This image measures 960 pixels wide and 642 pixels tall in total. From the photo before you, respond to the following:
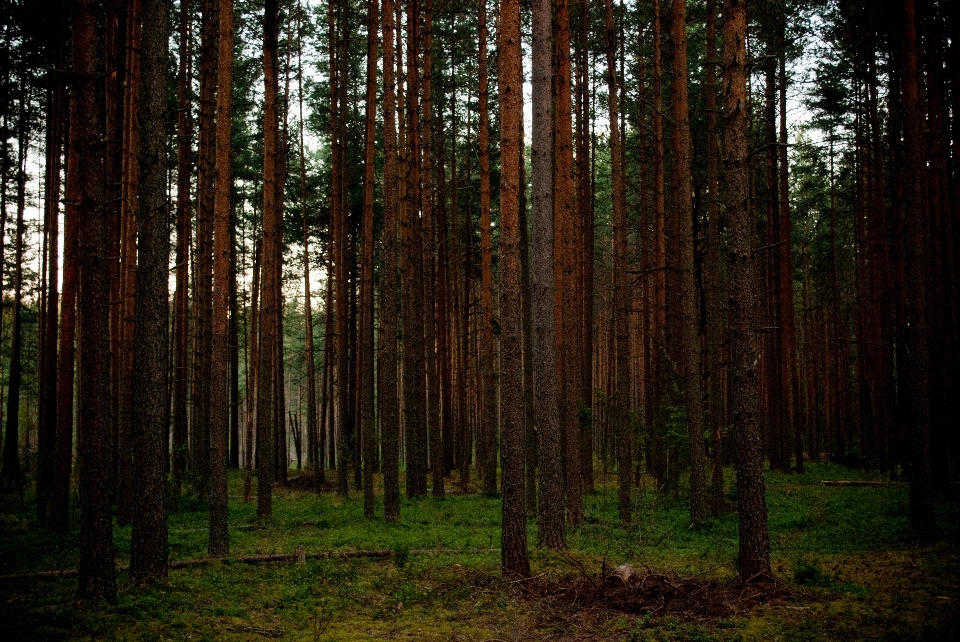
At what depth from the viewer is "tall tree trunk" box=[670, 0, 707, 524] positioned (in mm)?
13016

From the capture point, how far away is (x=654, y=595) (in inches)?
306

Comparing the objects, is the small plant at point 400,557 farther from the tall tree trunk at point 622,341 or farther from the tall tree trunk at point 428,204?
the tall tree trunk at point 428,204

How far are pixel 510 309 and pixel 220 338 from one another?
524 centimetres

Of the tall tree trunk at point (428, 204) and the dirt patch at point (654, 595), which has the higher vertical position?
the tall tree trunk at point (428, 204)

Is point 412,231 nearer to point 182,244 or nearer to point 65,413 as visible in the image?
point 65,413

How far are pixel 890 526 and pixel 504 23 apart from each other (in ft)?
38.0

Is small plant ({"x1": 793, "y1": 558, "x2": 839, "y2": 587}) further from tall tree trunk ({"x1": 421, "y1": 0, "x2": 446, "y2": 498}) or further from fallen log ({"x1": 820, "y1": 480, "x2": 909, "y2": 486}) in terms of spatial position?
fallen log ({"x1": 820, "y1": 480, "x2": 909, "y2": 486})

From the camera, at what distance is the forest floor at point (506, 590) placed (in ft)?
21.4

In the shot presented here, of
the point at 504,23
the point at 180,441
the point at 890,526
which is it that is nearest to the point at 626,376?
the point at 890,526

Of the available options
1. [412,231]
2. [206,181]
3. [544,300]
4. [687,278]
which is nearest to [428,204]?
[412,231]

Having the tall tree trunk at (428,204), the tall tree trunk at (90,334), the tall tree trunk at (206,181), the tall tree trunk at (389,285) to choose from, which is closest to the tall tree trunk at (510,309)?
the tall tree trunk at (90,334)

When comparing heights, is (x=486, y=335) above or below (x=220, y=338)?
above

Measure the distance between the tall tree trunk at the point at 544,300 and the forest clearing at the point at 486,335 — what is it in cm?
5

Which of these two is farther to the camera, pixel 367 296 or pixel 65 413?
pixel 367 296
